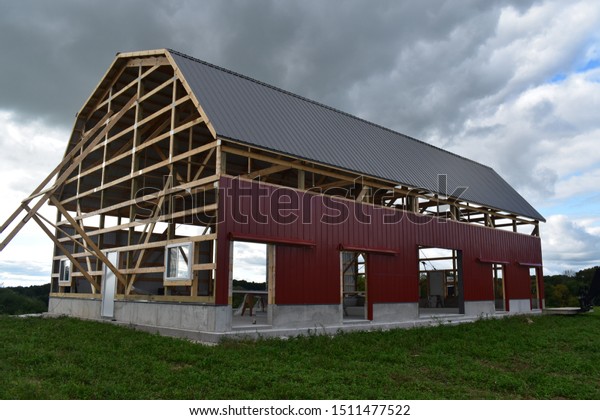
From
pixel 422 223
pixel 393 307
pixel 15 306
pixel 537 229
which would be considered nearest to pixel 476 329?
pixel 393 307

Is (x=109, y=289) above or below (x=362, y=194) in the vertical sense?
below

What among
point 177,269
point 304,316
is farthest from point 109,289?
point 304,316

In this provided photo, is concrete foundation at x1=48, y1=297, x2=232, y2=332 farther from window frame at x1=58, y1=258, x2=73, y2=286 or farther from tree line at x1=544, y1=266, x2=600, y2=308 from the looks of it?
tree line at x1=544, y1=266, x2=600, y2=308

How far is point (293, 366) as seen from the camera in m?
11.1

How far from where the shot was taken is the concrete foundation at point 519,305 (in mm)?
26266

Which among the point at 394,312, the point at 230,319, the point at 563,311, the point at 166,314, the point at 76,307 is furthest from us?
the point at 563,311

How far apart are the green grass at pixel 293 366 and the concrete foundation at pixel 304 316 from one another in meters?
1.01

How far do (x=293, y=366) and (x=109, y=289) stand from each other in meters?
10.7

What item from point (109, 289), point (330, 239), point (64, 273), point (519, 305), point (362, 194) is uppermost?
point (362, 194)

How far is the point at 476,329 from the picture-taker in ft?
61.8

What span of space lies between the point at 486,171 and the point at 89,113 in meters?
23.0

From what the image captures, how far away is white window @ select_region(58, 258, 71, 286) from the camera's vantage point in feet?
73.3

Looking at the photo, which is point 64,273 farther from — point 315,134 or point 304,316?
point 315,134

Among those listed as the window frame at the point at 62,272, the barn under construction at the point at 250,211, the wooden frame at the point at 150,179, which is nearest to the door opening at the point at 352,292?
the barn under construction at the point at 250,211
